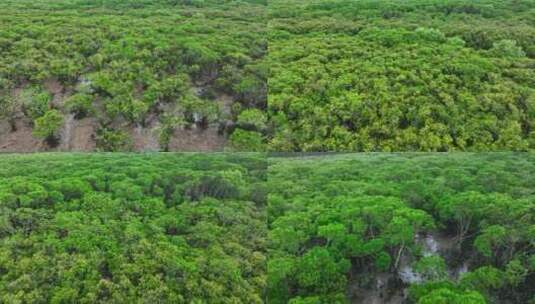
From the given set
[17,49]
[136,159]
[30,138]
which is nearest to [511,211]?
[136,159]

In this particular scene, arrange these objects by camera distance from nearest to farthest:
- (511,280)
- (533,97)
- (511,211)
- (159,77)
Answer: (511,280) → (511,211) → (533,97) → (159,77)

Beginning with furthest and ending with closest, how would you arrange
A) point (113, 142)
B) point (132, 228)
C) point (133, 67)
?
1. point (133, 67)
2. point (113, 142)
3. point (132, 228)

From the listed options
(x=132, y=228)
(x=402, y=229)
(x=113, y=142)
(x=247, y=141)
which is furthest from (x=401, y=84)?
(x=132, y=228)

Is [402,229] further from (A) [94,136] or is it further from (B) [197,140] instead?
(A) [94,136]

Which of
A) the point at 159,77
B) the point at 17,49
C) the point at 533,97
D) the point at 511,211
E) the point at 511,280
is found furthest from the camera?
the point at 17,49

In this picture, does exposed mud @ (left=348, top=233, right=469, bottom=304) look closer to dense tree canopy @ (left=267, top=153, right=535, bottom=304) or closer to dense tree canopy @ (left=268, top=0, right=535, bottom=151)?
dense tree canopy @ (left=267, top=153, right=535, bottom=304)

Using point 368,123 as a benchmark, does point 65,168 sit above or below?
below

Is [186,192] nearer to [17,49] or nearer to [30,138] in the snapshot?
[30,138]

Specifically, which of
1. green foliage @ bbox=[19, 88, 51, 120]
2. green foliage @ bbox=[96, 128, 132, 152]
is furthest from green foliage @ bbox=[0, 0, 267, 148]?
green foliage @ bbox=[96, 128, 132, 152]
